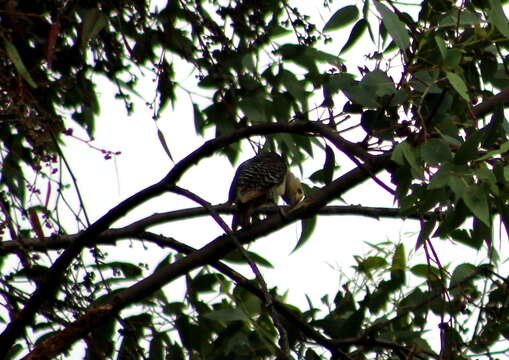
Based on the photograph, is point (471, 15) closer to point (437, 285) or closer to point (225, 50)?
point (437, 285)

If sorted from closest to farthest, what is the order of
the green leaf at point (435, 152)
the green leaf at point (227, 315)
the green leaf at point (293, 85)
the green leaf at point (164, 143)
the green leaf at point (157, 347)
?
the green leaf at point (435, 152) → the green leaf at point (227, 315) → the green leaf at point (164, 143) → the green leaf at point (157, 347) → the green leaf at point (293, 85)

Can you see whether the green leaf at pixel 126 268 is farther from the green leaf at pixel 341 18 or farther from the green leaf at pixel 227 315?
the green leaf at pixel 341 18

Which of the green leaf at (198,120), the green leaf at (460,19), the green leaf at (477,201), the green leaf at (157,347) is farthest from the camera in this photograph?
the green leaf at (198,120)

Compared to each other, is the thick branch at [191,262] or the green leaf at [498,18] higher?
the green leaf at [498,18]

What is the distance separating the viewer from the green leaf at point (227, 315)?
2740 mm

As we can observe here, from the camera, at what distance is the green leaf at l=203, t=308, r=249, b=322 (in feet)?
8.99

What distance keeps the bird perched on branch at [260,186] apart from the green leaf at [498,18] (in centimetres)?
178

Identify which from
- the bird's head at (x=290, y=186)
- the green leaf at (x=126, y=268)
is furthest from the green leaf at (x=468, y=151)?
the bird's head at (x=290, y=186)

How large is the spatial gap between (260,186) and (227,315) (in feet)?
5.26

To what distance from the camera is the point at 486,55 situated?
284cm

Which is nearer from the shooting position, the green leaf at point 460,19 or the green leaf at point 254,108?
the green leaf at point 460,19

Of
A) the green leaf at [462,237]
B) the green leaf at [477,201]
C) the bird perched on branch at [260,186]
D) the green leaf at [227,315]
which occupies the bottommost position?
the green leaf at [477,201]

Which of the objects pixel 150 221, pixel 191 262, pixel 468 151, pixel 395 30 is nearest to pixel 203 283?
pixel 191 262

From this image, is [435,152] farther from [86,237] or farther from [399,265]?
[86,237]
